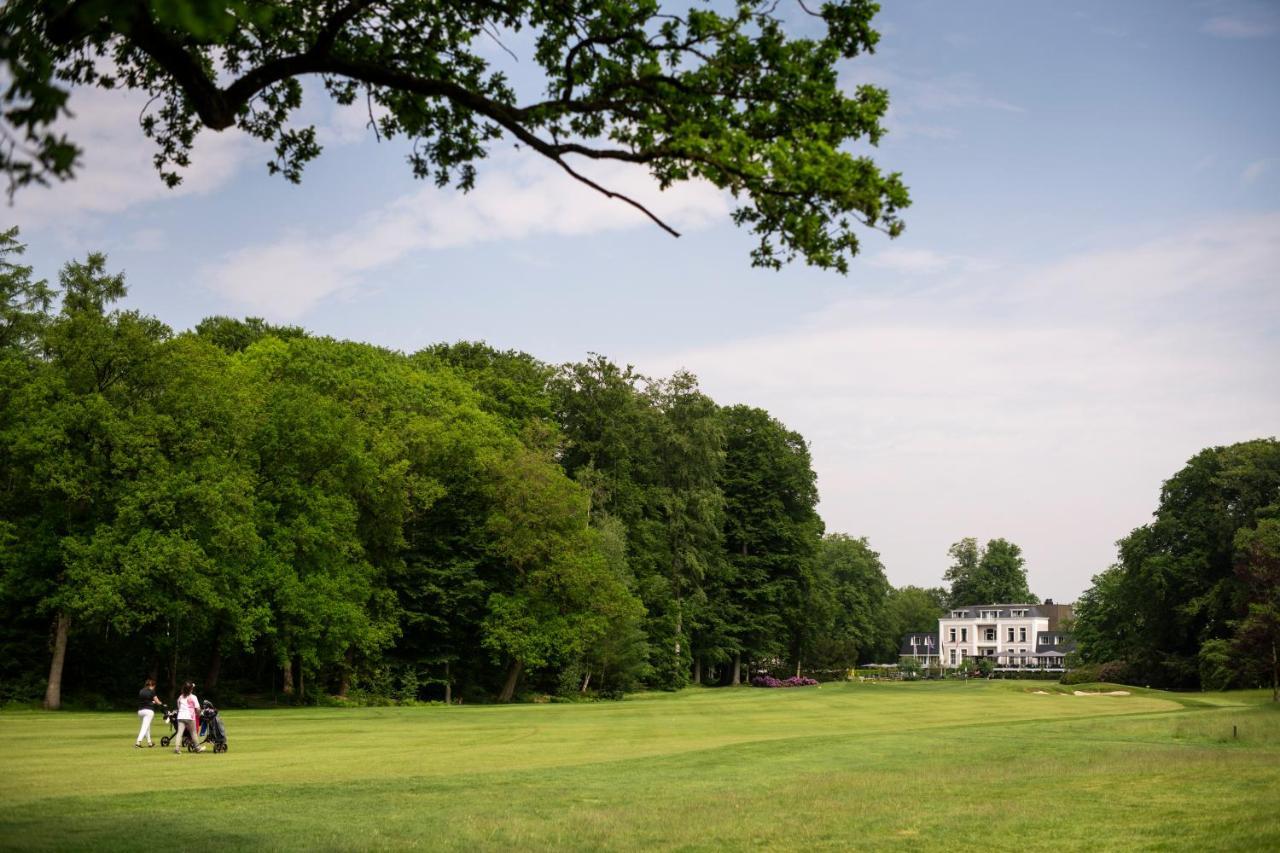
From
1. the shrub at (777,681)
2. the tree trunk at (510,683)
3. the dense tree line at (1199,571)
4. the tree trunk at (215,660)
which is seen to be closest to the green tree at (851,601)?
the shrub at (777,681)

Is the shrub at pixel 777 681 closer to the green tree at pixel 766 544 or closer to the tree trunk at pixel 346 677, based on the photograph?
the green tree at pixel 766 544

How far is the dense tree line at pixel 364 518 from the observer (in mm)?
45719

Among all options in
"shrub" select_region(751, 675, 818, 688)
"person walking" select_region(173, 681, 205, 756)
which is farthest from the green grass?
"shrub" select_region(751, 675, 818, 688)

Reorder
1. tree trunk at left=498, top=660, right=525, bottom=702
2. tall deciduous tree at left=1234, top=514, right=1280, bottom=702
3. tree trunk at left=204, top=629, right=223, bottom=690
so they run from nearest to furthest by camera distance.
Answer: tree trunk at left=204, top=629, right=223, bottom=690
tall deciduous tree at left=1234, top=514, right=1280, bottom=702
tree trunk at left=498, top=660, right=525, bottom=702

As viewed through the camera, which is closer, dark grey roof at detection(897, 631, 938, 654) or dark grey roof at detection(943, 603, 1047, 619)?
dark grey roof at detection(943, 603, 1047, 619)

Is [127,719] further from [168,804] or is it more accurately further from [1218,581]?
[1218,581]

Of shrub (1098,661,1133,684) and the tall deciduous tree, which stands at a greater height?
the tall deciduous tree

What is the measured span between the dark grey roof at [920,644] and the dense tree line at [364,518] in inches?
4053

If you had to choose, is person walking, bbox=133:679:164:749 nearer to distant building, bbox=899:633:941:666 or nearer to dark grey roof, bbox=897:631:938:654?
distant building, bbox=899:633:941:666

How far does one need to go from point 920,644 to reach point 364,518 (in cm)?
15342

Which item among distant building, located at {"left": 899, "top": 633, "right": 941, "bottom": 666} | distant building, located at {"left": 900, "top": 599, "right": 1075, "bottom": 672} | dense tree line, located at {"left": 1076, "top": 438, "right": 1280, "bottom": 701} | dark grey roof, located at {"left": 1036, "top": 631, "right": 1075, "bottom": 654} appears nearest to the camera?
dense tree line, located at {"left": 1076, "top": 438, "right": 1280, "bottom": 701}

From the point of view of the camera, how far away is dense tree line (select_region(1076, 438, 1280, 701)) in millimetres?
75125

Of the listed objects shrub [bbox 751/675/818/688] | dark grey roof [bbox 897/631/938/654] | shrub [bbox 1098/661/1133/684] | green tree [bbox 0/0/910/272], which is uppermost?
green tree [bbox 0/0/910/272]

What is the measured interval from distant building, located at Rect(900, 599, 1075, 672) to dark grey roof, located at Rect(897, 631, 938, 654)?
3749 mm
